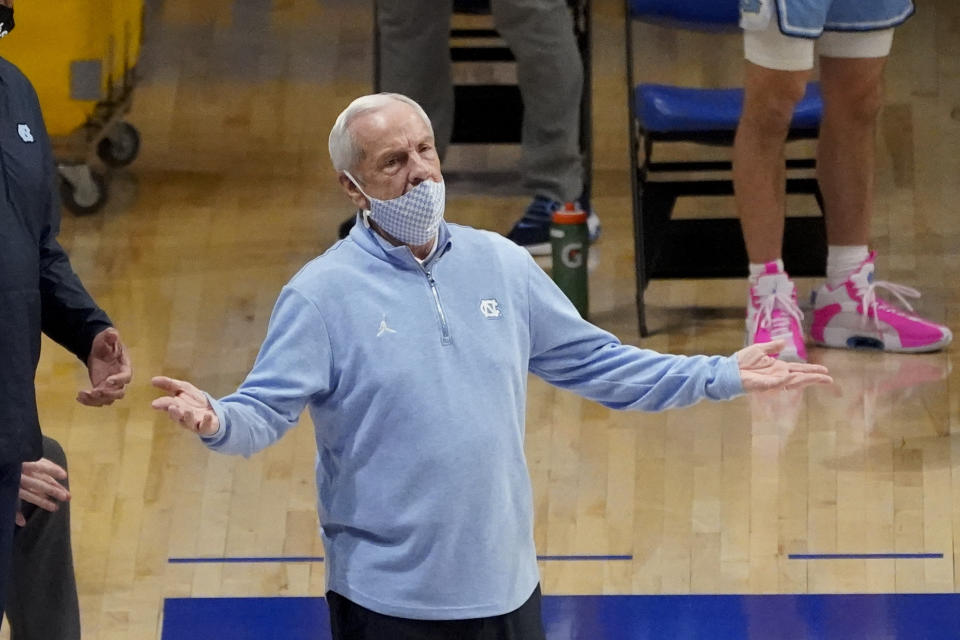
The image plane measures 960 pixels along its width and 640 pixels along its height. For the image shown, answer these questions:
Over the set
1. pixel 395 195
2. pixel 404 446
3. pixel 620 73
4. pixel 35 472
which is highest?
pixel 395 195

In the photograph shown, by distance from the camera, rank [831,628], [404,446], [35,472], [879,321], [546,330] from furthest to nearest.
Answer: [879,321], [831,628], [35,472], [546,330], [404,446]

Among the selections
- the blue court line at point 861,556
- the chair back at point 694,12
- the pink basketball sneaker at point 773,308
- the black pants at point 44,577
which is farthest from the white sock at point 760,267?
the black pants at point 44,577

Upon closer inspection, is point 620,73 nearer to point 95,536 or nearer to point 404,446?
point 95,536

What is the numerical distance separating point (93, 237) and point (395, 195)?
108 inches

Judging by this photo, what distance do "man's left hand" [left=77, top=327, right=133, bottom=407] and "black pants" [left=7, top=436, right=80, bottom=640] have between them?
184mm

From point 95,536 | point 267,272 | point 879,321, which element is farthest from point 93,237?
point 879,321

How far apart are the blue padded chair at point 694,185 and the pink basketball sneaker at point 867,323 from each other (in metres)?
0.17

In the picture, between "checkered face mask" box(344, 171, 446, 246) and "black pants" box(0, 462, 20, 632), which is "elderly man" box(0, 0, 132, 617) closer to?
"black pants" box(0, 462, 20, 632)

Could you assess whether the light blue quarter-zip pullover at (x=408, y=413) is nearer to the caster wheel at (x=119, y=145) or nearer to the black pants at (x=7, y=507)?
the black pants at (x=7, y=507)

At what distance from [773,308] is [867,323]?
24 cm

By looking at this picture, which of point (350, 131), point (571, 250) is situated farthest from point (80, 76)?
point (350, 131)

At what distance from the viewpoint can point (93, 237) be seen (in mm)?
5031

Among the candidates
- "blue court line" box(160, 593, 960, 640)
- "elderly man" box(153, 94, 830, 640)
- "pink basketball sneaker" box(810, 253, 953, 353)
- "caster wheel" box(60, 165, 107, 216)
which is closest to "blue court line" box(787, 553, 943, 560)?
"blue court line" box(160, 593, 960, 640)

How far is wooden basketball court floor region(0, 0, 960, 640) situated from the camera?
3.56 meters
